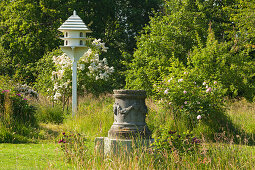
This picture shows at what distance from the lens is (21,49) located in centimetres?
2003

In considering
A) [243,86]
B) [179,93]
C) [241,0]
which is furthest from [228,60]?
[179,93]

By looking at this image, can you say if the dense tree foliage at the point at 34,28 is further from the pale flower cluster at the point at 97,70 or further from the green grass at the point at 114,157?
the green grass at the point at 114,157

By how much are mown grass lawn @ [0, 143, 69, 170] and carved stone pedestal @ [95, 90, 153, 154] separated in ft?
2.72

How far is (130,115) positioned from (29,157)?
201cm

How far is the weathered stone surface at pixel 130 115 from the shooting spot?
20.7ft

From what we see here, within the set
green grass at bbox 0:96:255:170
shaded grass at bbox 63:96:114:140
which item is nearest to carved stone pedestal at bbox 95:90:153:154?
green grass at bbox 0:96:255:170

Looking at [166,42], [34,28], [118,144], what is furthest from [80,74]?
[118,144]

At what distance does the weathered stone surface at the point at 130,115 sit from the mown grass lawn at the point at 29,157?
1070 mm

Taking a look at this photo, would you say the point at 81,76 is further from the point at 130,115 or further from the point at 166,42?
the point at 130,115

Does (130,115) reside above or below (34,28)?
below

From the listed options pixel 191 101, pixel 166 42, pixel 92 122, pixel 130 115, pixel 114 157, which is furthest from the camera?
pixel 166 42

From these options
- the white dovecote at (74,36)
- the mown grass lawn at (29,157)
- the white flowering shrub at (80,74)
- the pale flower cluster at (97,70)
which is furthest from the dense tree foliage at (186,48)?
the mown grass lawn at (29,157)

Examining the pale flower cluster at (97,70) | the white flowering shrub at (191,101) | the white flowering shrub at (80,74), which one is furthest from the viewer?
the pale flower cluster at (97,70)

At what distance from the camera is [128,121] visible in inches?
254
